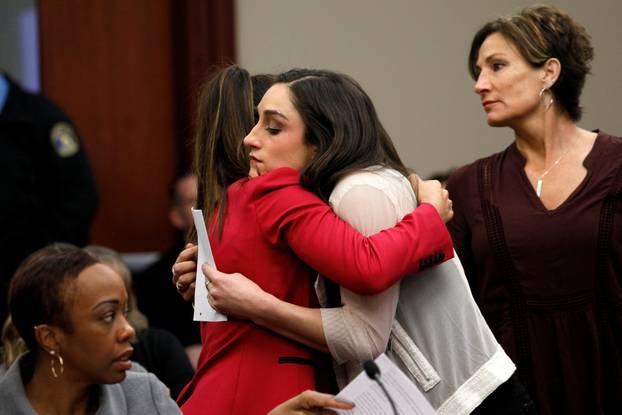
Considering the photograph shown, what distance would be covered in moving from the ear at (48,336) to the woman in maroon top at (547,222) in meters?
1.30

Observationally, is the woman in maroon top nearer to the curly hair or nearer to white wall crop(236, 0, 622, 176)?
the curly hair

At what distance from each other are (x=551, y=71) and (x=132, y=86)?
2.81 m

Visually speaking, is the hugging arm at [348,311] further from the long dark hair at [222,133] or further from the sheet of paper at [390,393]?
the long dark hair at [222,133]

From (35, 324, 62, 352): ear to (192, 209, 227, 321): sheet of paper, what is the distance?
0.35 meters

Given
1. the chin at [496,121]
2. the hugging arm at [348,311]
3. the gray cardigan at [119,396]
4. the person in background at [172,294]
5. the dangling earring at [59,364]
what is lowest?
the person in background at [172,294]

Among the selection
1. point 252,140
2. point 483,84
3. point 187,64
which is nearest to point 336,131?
point 252,140

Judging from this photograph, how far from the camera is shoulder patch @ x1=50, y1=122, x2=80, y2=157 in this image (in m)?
5.43

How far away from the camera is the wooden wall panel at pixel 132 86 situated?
20.0 feet

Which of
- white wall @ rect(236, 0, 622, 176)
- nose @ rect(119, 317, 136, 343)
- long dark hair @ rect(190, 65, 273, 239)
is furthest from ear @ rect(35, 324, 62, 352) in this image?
white wall @ rect(236, 0, 622, 176)

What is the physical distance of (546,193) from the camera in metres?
3.79

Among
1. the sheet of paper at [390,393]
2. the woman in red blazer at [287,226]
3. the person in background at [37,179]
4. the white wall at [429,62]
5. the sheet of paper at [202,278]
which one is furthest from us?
the white wall at [429,62]

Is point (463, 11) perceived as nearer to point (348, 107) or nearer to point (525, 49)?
point (525, 49)

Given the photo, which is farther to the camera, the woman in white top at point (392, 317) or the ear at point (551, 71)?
the ear at point (551, 71)

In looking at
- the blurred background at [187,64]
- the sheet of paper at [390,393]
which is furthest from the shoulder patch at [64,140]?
the sheet of paper at [390,393]
